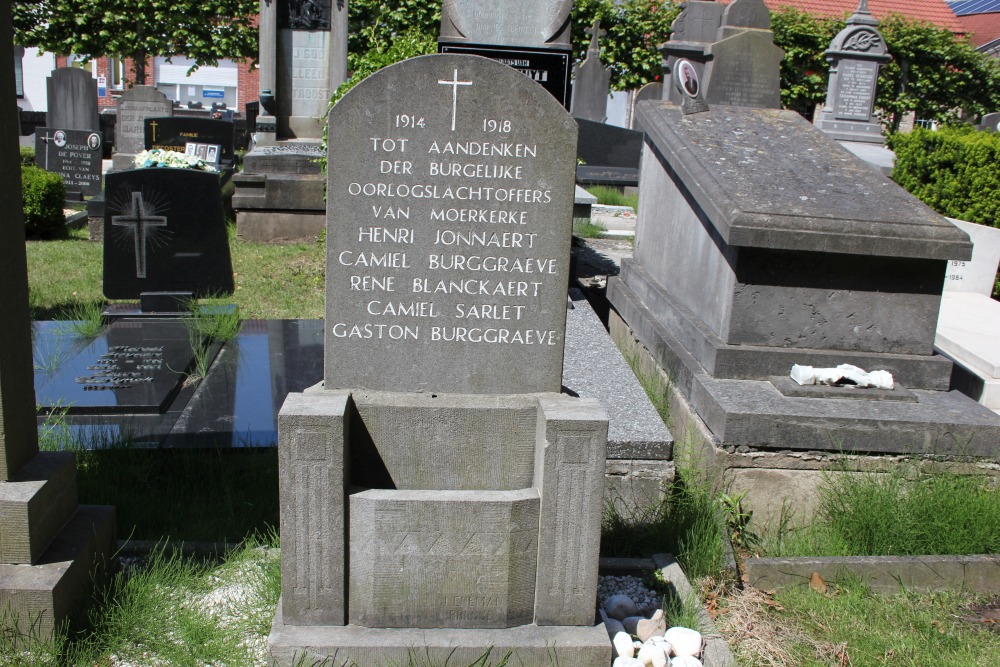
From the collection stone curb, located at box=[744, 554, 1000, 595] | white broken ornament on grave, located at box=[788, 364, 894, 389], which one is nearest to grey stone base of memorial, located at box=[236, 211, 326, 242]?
white broken ornament on grave, located at box=[788, 364, 894, 389]

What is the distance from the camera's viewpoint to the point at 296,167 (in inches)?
388

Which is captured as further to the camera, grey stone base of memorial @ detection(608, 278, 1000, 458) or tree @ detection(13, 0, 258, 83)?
tree @ detection(13, 0, 258, 83)

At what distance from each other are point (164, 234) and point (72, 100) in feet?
39.7

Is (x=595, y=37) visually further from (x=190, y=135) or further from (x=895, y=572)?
(x=895, y=572)

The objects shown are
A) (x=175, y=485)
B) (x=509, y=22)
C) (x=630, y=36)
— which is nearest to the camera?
(x=175, y=485)

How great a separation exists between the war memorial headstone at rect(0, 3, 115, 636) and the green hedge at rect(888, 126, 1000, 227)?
8041 millimetres

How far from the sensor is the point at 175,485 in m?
3.83

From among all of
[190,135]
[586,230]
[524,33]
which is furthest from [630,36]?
[524,33]

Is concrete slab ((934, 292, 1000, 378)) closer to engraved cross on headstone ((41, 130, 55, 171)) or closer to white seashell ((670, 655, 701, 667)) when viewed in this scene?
white seashell ((670, 655, 701, 667))

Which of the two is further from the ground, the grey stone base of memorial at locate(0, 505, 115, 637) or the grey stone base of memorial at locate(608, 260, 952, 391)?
the grey stone base of memorial at locate(608, 260, 952, 391)

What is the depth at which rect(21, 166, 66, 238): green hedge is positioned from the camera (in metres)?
9.80

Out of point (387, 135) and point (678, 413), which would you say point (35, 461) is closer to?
point (387, 135)

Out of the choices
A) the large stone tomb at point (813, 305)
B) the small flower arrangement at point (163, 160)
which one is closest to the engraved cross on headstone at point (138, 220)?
the small flower arrangement at point (163, 160)

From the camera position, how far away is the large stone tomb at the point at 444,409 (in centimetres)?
262
